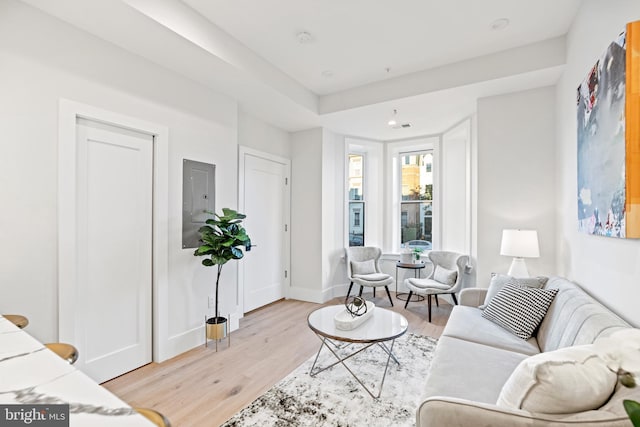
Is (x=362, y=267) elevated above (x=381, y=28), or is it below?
below

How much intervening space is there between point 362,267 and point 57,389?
13.3 ft

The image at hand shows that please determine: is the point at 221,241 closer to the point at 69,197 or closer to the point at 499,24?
the point at 69,197

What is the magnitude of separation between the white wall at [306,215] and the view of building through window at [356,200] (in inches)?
35.5

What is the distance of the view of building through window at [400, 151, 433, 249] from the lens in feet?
16.6

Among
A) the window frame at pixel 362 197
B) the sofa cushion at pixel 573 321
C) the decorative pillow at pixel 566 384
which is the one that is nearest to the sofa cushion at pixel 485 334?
the sofa cushion at pixel 573 321

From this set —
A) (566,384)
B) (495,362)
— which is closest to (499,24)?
(495,362)

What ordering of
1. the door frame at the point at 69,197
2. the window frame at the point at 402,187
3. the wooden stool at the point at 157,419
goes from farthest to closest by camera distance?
the window frame at the point at 402,187, the door frame at the point at 69,197, the wooden stool at the point at 157,419

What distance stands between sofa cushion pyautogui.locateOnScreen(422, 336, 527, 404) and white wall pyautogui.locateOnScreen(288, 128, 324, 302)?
2.69 meters

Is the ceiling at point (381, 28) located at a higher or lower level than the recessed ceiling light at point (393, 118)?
higher

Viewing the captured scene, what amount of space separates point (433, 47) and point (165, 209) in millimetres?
2953

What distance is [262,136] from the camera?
14.0 feet

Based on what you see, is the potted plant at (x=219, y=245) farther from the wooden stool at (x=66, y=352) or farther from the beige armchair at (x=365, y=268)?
the beige armchair at (x=365, y=268)

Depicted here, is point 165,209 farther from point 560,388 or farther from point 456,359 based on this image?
point 560,388

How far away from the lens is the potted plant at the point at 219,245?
2.88 m
